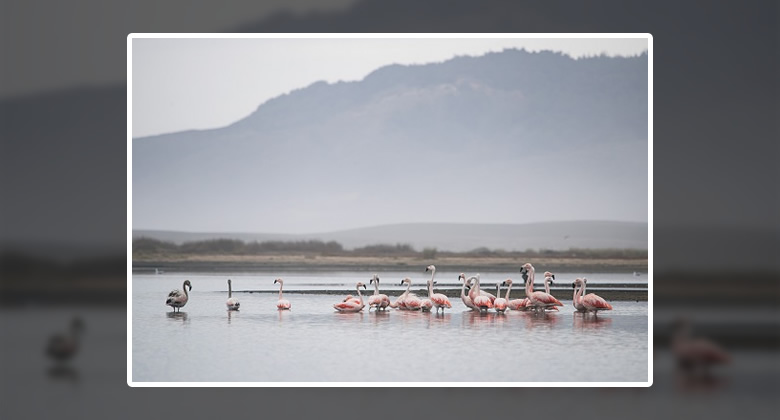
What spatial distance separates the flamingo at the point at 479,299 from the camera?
29.9 feet

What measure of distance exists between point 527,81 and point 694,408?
273 centimetres

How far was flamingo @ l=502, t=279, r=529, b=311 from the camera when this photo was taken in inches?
359

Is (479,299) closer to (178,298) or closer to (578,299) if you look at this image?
(578,299)

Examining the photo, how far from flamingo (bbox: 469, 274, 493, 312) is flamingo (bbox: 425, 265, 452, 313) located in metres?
0.20

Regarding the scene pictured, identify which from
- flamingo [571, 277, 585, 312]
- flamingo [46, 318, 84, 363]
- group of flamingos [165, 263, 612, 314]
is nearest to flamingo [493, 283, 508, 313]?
group of flamingos [165, 263, 612, 314]

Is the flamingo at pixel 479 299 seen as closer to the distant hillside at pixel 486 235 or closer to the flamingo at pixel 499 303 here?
the flamingo at pixel 499 303

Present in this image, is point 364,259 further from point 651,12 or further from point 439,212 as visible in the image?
point 651,12

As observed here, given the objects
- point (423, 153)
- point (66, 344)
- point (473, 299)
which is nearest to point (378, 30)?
point (423, 153)

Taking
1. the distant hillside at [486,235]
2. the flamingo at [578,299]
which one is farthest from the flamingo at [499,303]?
the flamingo at [578,299]

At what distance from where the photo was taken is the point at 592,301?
9188mm

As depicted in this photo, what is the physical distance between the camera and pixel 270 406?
8.84m

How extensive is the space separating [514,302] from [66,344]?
11.1 ft

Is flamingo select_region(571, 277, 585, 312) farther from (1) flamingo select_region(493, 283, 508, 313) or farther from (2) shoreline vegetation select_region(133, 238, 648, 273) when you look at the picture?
(1) flamingo select_region(493, 283, 508, 313)

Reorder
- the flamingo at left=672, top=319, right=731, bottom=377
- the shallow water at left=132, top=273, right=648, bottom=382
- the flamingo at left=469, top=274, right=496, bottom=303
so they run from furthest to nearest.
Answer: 1. the flamingo at left=469, top=274, right=496, bottom=303
2. the flamingo at left=672, top=319, right=731, bottom=377
3. the shallow water at left=132, top=273, right=648, bottom=382
